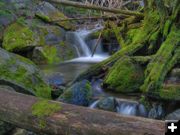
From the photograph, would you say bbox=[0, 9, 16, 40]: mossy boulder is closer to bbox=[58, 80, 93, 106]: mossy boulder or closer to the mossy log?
the mossy log

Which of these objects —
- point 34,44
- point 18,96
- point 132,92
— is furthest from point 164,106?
point 34,44

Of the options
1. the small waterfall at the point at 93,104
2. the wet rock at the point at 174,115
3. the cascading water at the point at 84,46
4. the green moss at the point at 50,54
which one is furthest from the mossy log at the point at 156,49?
the green moss at the point at 50,54

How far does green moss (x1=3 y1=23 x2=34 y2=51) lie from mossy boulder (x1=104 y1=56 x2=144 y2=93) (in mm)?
4864

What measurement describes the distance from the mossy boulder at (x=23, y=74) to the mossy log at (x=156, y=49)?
63.3 inches

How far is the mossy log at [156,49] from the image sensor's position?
6.08 metres

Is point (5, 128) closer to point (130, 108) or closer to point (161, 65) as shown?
point (130, 108)

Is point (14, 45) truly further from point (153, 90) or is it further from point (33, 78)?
point (153, 90)

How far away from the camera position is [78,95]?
6070 mm

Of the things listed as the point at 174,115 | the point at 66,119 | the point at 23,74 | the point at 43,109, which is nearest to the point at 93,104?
the point at 23,74

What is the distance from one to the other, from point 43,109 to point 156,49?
5058mm

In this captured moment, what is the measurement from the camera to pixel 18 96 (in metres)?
3.16

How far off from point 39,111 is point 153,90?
137 inches

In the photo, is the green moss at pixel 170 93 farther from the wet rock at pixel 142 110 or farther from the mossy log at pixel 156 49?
the wet rock at pixel 142 110

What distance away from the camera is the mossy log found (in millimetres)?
6078
